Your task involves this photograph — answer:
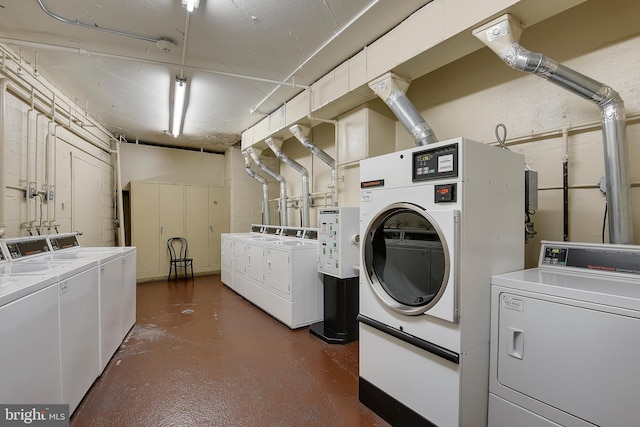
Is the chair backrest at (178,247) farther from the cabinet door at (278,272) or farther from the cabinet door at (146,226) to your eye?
the cabinet door at (278,272)

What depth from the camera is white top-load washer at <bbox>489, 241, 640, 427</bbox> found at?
3.77 feet

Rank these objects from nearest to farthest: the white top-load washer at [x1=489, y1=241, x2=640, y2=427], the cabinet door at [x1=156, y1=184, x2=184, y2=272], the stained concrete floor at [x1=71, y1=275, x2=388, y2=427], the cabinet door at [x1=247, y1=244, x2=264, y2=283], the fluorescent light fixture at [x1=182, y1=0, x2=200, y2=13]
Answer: the white top-load washer at [x1=489, y1=241, x2=640, y2=427] < the stained concrete floor at [x1=71, y1=275, x2=388, y2=427] < the fluorescent light fixture at [x1=182, y1=0, x2=200, y2=13] < the cabinet door at [x1=247, y1=244, x2=264, y2=283] < the cabinet door at [x1=156, y1=184, x2=184, y2=272]

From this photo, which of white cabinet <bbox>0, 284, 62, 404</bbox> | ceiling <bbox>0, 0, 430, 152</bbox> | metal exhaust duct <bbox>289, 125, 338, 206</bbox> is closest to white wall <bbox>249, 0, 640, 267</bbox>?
ceiling <bbox>0, 0, 430, 152</bbox>

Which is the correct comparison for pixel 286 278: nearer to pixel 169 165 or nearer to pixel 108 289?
pixel 108 289

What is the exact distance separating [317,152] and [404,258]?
7.46ft

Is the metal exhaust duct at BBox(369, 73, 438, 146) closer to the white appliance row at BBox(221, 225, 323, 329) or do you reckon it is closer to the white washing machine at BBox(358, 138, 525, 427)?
the white washing machine at BBox(358, 138, 525, 427)

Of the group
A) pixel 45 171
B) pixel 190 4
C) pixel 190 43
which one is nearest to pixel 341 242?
pixel 190 4

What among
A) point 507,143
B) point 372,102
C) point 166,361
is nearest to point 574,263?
point 507,143

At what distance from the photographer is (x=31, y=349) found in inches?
56.7

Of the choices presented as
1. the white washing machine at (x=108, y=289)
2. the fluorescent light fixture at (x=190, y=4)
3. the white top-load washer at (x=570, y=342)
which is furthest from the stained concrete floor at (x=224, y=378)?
the fluorescent light fixture at (x=190, y=4)

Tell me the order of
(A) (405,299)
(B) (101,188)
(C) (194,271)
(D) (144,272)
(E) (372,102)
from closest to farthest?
(A) (405,299) < (E) (372,102) < (B) (101,188) < (D) (144,272) < (C) (194,271)

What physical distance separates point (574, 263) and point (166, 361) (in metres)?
3.23

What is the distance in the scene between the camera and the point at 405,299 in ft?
5.95

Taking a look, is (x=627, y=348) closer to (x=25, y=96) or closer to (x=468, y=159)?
(x=468, y=159)
